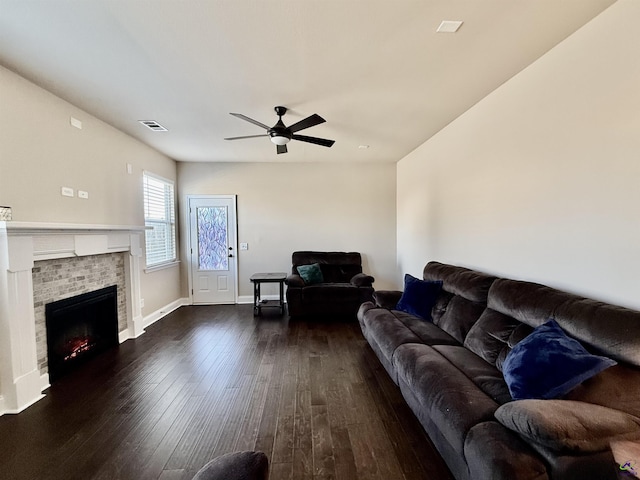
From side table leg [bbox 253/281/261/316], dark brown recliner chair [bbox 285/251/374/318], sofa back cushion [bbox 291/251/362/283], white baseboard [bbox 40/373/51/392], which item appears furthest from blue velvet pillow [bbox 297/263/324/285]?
white baseboard [bbox 40/373/51/392]

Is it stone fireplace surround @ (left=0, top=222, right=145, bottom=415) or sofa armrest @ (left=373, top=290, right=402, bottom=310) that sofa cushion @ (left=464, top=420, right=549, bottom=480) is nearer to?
sofa armrest @ (left=373, top=290, right=402, bottom=310)

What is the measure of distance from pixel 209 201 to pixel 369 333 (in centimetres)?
401

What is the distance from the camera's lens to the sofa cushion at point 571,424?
1120 millimetres

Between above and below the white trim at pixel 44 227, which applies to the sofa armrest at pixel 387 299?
below

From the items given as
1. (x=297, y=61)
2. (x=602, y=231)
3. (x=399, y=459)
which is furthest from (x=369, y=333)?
(x=297, y=61)

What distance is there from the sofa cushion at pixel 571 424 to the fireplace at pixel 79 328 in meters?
3.76

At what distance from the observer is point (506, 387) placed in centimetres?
176

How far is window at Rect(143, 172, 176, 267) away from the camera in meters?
4.61

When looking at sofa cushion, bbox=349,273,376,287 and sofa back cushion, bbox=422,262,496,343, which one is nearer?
sofa back cushion, bbox=422,262,496,343

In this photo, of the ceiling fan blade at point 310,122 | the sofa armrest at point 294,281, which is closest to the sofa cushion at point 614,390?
the ceiling fan blade at point 310,122

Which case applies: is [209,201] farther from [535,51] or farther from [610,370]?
[610,370]

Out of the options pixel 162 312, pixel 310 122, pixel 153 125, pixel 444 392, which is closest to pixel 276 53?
pixel 310 122

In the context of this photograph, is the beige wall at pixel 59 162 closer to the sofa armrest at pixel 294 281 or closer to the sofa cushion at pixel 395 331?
the sofa armrest at pixel 294 281

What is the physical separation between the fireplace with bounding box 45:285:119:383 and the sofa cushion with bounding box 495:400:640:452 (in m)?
3.76
